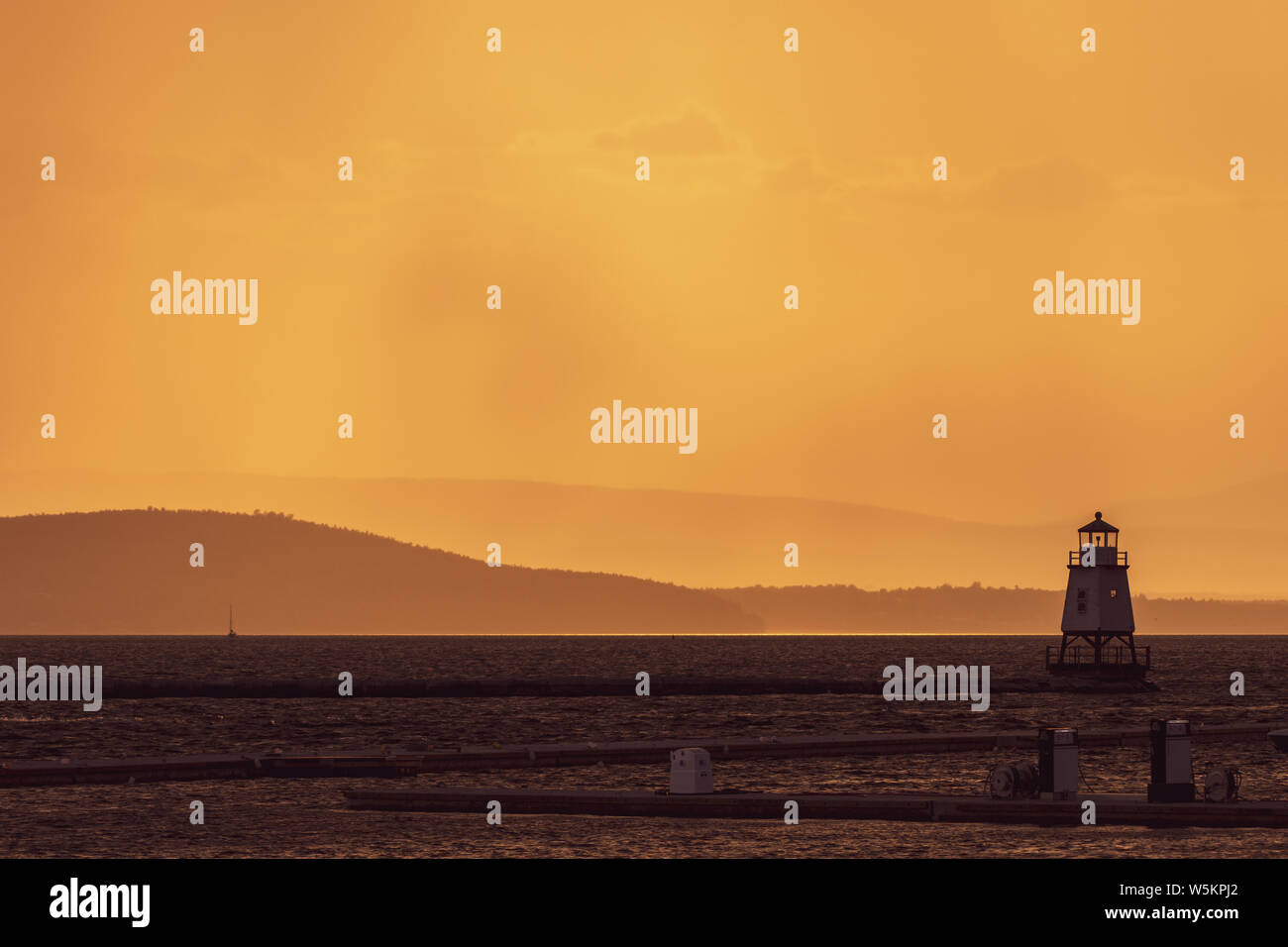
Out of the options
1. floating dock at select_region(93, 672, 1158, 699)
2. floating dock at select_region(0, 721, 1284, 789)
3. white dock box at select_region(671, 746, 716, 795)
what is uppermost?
white dock box at select_region(671, 746, 716, 795)

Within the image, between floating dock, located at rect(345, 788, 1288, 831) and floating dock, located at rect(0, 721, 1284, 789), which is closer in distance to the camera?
floating dock, located at rect(345, 788, 1288, 831)

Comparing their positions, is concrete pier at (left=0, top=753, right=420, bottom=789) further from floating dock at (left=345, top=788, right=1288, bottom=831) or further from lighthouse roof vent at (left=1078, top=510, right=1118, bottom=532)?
lighthouse roof vent at (left=1078, top=510, right=1118, bottom=532)

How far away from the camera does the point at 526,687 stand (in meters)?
136

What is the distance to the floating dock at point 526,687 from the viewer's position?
12900 centimetres

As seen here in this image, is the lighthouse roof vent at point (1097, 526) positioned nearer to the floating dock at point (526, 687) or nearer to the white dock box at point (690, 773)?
the floating dock at point (526, 687)

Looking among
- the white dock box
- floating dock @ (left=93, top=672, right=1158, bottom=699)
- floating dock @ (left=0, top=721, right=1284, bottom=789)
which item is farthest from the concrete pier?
floating dock @ (left=93, top=672, right=1158, bottom=699)

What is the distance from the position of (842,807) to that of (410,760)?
59.6 ft

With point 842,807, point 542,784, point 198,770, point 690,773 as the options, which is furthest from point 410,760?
point 842,807

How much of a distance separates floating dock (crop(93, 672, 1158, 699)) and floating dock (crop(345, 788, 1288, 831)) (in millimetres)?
84171

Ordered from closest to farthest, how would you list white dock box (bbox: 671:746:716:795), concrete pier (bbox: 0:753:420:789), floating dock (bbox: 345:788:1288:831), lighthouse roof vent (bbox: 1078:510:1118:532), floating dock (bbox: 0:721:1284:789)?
floating dock (bbox: 345:788:1288:831)
white dock box (bbox: 671:746:716:795)
concrete pier (bbox: 0:753:420:789)
floating dock (bbox: 0:721:1284:789)
lighthouse roof vent (bbox: 1078:510:1118:532)

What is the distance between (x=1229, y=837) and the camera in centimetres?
3359

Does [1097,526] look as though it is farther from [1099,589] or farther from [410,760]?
[410,760]

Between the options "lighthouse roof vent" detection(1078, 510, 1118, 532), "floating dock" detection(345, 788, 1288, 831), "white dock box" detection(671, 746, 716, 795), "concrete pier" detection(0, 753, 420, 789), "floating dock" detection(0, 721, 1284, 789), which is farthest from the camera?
"lighthouse roof vent" detection(1078, 510, 1118, 532)

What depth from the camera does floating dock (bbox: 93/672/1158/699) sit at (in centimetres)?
12900
